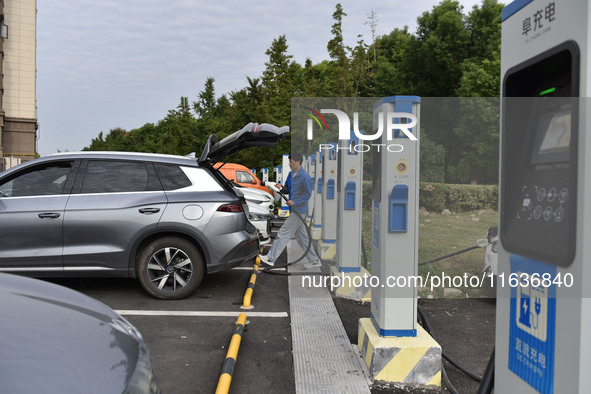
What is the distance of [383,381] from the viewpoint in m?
3.65

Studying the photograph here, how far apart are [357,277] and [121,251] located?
9.48 ft

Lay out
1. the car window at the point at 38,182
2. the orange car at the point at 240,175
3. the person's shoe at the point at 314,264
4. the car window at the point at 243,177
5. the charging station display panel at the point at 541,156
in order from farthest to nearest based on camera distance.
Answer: the car window at the point at 243,177 → the orange car at the point at 240,175 → the person's shoe at the point at 314,264 → the car window at the point at 38,182 → the charging station display panel at the point at 541,156

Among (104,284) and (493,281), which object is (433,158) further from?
(104,284)

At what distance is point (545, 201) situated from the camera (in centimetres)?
185

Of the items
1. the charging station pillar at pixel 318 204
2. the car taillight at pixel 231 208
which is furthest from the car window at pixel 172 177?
the charging station pillar at pixel 318 204

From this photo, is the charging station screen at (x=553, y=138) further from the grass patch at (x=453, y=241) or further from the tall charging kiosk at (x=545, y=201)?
the grass patch at (x=453, y=241)

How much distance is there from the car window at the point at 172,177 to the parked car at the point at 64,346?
11.8 ft

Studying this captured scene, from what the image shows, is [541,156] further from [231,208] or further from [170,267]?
[170,267]

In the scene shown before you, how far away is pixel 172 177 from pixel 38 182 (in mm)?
1567

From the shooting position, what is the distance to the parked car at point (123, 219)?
570cm

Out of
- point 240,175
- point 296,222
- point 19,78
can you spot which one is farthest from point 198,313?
point 19,78

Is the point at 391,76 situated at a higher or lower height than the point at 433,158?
higher

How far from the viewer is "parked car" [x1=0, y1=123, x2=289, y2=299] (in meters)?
5.70

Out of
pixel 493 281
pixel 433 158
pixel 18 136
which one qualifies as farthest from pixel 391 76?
pixel 493 281
